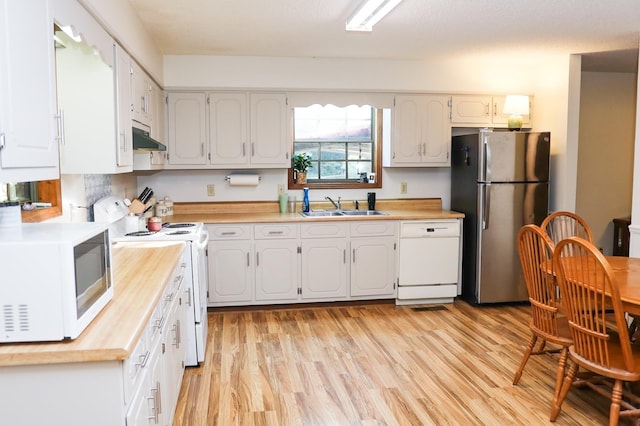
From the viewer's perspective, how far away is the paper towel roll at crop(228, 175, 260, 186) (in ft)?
16.2

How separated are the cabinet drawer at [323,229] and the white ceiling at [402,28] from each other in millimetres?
1511

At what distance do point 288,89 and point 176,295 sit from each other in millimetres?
2576

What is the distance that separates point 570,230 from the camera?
3916mm

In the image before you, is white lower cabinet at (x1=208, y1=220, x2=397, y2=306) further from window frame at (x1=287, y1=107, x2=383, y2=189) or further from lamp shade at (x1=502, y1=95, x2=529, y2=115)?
lamp shade at (x1=502, y1=95, x2=529, y2=115)

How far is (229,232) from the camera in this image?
4.50 meters

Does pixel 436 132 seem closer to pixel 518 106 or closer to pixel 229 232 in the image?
pixel 518 106

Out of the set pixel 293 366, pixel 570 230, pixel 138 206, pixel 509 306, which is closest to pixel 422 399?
pixel 293 366

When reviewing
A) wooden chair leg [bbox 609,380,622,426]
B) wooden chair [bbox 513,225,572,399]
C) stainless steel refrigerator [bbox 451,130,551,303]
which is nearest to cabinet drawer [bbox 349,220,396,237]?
stainless steel refrigerator [bbox 451,130,551,303]

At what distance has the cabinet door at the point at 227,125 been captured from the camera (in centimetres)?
471

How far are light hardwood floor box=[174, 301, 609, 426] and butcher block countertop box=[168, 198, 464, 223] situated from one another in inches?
32.6

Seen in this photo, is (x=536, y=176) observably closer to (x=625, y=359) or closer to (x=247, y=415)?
(x=625, y=359)

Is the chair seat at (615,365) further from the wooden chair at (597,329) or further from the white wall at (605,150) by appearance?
the white wall at (605,150)

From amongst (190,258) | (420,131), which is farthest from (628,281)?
(420,131)

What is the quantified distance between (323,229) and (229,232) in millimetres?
819
